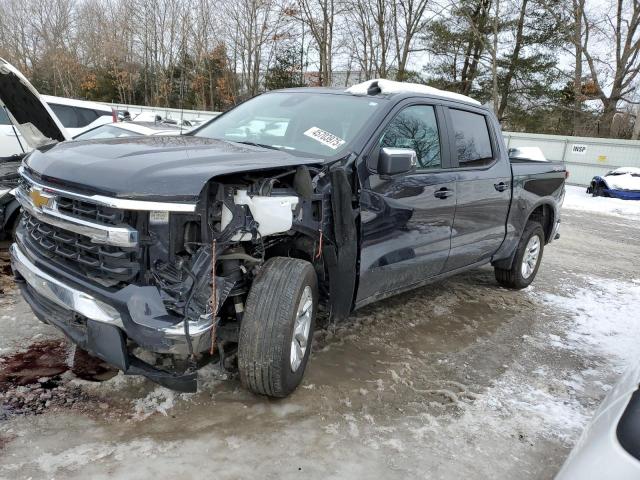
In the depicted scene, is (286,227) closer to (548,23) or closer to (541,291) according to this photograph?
(541,291)

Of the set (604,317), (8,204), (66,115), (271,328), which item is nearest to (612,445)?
(271,328)

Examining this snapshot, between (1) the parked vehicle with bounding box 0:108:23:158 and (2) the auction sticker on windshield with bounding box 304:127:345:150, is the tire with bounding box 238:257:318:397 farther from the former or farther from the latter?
(1) the parked vehicle with bounding box 0:108:23:158

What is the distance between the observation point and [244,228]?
2537 millimetres

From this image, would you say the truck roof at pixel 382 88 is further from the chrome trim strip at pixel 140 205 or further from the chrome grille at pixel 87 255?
the chrome grille at pixel 87 255

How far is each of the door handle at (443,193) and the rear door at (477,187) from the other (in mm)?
150

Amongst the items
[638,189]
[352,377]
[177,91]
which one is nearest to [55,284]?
[352,377]

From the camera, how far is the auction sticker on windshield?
3.38 meters

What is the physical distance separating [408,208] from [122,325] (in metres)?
2.07

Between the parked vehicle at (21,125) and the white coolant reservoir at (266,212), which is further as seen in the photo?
the parked vehicle at (21,125)

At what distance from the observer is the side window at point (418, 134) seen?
3.63 m

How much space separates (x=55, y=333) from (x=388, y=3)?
30465 mm

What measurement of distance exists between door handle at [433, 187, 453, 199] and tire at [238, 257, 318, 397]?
4.91 feet

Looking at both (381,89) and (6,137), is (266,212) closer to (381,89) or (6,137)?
(381,89)

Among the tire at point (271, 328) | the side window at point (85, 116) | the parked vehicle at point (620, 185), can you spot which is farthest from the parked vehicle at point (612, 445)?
the parked vehicle at point (620, 185)
